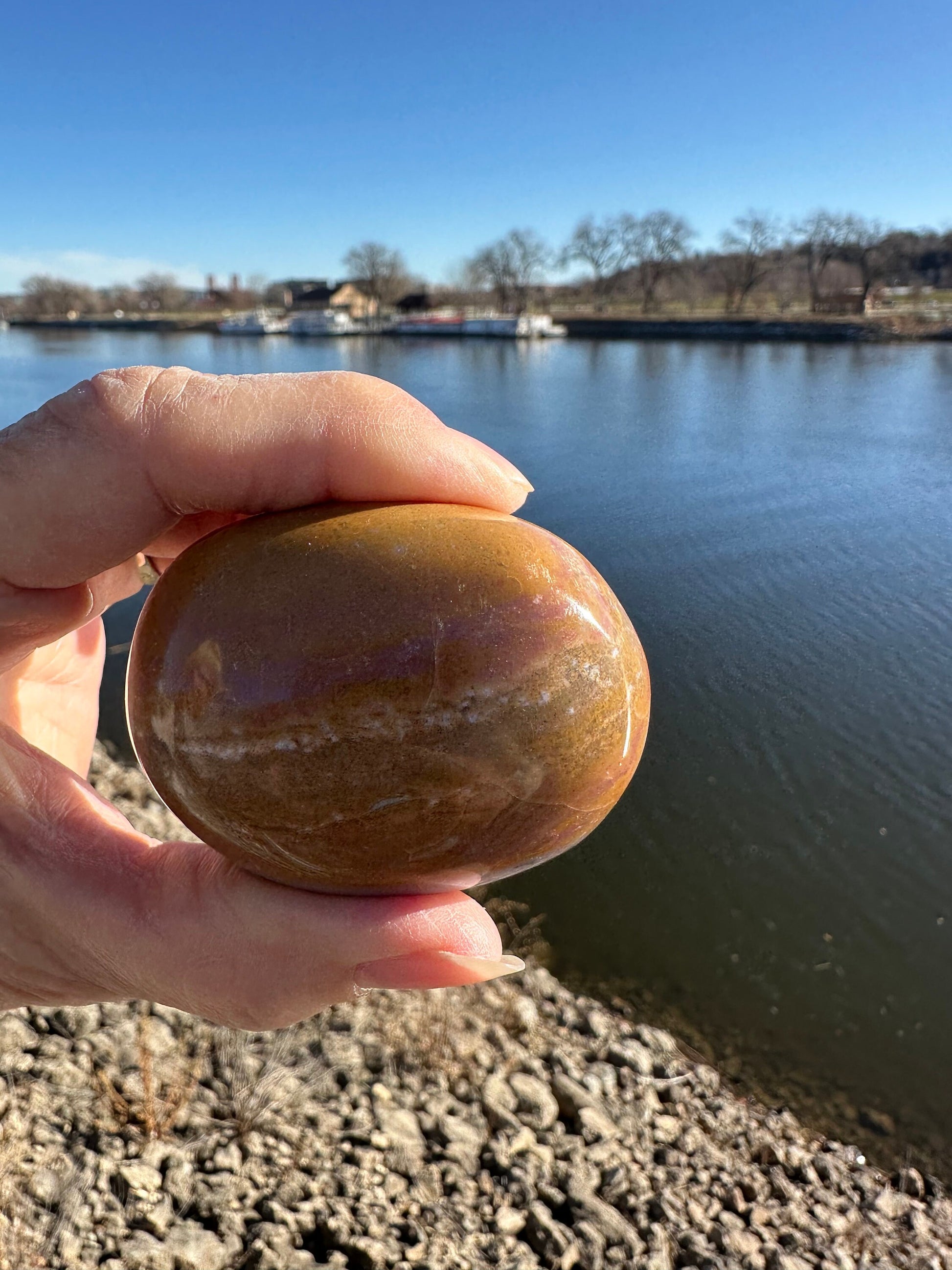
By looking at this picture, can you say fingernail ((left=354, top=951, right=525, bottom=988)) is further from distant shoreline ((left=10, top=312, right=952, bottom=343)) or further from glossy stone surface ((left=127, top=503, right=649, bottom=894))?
distant shoreline ((left=10, top=312, right=952, bottom=343))

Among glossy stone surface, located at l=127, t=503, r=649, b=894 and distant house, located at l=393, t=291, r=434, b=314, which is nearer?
glossy stone surface, located at l=127, t=503, r=649, b=894

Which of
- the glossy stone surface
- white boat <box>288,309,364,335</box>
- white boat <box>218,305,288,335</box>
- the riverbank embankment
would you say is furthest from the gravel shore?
white boat <box>218,305,288,335</box>

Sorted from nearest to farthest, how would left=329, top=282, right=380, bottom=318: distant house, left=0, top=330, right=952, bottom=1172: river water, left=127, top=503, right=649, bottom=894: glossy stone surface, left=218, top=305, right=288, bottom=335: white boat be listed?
1. left=127, top=503, right=649, bottom=894: glossy stone surface
2. left=0, top=330, right=952, bottom=1172: river water
3. left=218, top=305, right=288, bottom=335: white boat
4. left=329, top=282, right=380, bottom=318: distant house

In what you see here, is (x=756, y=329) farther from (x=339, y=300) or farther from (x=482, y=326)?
(x=339, y=300)

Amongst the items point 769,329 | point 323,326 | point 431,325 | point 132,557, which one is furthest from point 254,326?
point 132,557

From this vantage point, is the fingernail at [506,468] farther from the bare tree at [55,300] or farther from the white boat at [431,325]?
the bare tree at [55,300]

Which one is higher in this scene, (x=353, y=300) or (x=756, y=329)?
(x=353, y=300)

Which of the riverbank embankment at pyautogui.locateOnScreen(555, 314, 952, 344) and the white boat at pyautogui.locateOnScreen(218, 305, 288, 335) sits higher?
→ the white boat at pyautogui.locateOnScreen(218, 305, 288, 335)
